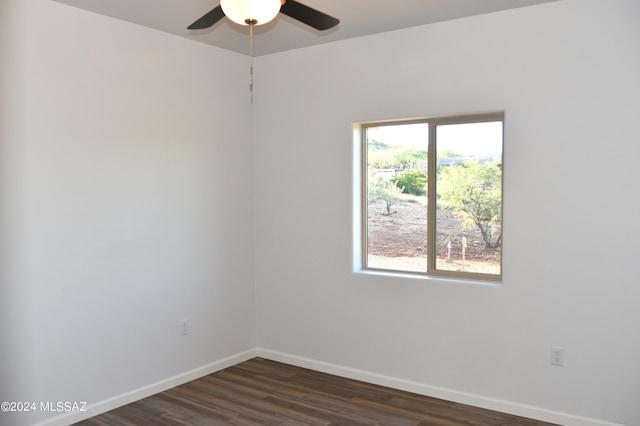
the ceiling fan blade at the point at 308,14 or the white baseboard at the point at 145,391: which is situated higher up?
the ceiling fan blade at the point at 308,14

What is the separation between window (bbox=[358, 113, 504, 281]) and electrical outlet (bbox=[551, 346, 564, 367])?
0.59 meters

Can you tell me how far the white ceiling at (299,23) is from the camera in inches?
124

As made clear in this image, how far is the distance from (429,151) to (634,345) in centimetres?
183

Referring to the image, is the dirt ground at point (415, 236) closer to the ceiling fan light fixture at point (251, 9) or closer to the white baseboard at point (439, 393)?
the white baseboard at point (439, 393)

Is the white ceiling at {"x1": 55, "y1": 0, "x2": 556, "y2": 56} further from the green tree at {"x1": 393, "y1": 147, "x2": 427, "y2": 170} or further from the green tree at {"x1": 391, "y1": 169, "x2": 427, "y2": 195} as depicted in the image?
the green tree at {"x1": 391, "y1": 169, "x2": 427, "y2": 195}

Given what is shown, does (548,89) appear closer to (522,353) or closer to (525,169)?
(525,169)

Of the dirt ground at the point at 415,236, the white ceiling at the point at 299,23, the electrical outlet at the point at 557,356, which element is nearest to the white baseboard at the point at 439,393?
the electrical outlet at the point at 557,356

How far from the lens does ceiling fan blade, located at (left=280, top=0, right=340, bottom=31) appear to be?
2322 mm

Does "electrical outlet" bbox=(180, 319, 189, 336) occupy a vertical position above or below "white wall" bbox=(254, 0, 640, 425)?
below

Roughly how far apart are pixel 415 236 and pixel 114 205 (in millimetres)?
2246

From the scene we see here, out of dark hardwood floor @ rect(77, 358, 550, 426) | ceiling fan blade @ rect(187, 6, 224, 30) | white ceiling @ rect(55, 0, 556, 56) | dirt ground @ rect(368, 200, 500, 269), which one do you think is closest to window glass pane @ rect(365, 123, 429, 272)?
dirt ground @ rect(368, 200, 500, 269)

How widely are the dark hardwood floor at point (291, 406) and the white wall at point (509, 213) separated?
172 mm

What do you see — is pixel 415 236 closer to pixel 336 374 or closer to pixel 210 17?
pixel 336 374

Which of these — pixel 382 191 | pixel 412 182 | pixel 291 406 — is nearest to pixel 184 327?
pixel 291 406
